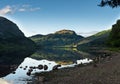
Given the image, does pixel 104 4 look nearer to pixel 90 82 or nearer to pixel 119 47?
pixel 90 82

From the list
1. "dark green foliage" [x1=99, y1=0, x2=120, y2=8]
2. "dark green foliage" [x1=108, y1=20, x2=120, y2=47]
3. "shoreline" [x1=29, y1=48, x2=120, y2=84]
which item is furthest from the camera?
A: "dark green foliage" [x1=108, y1=20, x2=120, y2=47]

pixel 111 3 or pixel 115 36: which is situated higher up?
pixel 111 3

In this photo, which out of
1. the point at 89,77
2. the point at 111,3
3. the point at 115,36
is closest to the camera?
the point at 89,77

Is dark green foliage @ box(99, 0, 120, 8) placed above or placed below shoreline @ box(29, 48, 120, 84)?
above

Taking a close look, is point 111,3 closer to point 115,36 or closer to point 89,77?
point 89,77

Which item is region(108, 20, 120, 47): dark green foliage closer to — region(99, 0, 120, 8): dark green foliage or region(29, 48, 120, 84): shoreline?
region(99, 0, 120, 8): dark green foliage

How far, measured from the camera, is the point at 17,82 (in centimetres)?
4819

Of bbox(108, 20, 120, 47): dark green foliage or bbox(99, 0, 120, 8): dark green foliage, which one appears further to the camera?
bbox(108, 20, 120, 47): dark green foliage

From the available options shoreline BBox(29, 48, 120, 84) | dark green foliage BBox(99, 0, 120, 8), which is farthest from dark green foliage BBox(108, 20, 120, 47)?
shoreline BBox(29, 48, 120, 84)

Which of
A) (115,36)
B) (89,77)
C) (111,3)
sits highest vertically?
(111,3)

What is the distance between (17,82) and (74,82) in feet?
44.1

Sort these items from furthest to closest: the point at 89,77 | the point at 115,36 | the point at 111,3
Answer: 1. the point at 115,36
2. the point at 111,3
3. the point at 89,77

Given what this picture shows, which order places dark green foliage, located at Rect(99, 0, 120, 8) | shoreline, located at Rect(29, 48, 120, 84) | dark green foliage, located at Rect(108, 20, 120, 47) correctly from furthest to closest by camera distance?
1. dark green foliage, located at Rect(108, 20, 120, 47)
2. dark green foliage, located at Rect(99, 0, 120, 8)
3. shoreline, located at Rect(29, 48, 120, 84)

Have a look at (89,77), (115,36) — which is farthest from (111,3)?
(115,36)
